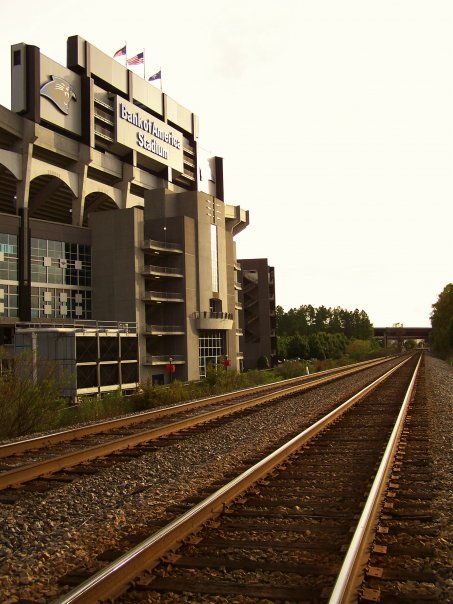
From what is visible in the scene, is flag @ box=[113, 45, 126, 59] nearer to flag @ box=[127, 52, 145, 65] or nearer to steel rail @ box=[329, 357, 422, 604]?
flag @ box=[127, 52, 145, 65]

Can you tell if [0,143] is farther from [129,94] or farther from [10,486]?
[10,486]

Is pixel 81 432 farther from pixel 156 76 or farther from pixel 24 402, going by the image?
pixel 156 76

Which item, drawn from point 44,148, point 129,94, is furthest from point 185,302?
point 129,94

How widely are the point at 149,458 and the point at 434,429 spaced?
23.8ft

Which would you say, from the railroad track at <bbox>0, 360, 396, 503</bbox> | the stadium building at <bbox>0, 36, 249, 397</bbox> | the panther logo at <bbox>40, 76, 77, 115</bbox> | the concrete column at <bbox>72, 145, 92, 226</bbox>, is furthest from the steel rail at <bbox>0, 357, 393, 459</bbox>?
the panther logo at <bbox>40, 76, 77, 115</bbox>

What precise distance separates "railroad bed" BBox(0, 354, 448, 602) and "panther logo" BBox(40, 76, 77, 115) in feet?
173

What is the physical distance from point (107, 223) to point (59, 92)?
13756 mm

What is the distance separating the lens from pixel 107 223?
5956 cm

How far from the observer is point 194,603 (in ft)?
14.2

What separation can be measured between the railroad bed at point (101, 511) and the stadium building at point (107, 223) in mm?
33438

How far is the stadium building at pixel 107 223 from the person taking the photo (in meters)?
54.2

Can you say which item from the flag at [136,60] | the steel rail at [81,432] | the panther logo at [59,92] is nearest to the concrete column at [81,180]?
the panther logo at [59,92]

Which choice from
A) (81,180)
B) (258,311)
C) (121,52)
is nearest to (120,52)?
(121,52)

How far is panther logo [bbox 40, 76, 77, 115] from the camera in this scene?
5650cm
